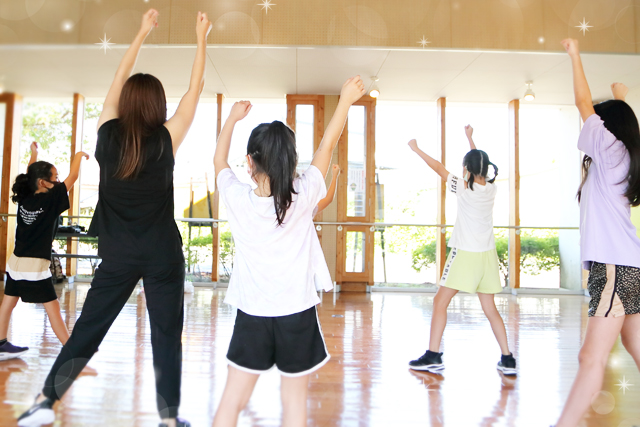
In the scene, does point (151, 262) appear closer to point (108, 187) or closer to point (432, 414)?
point (108, 187)

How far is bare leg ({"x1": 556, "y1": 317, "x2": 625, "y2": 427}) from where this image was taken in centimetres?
158

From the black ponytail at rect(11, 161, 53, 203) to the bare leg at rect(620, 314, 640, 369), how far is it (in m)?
3.00

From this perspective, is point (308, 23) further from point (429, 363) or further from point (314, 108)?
point (429, 363)

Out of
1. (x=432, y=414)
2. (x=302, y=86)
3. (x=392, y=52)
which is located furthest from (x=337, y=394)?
(x=302, y=86)

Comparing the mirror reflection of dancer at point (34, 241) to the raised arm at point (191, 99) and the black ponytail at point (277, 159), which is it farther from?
the black ponytail at point (277, 159)

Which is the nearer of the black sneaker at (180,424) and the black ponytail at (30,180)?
the black sneaker at (180,424)

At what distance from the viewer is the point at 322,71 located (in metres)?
5.80

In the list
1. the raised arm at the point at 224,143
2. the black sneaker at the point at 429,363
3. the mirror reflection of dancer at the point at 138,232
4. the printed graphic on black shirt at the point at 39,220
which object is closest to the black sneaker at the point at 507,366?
the black sneaker at the point at 429,363

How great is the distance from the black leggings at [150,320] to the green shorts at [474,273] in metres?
1.75

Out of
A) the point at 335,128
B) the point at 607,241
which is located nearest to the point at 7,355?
the point at 335,128

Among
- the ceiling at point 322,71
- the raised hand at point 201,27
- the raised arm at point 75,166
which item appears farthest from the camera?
the ceiling at point 322,71

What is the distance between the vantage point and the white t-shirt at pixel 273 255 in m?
1.29

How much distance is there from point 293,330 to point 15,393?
1.76 m

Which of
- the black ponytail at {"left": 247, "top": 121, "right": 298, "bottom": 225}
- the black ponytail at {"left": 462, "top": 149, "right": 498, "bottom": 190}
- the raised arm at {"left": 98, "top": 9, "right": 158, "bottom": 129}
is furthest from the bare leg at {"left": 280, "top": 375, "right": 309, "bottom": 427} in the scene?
the black ponytail at {"left": 462, "top": 149, "right": 498, "bottom": 190}
